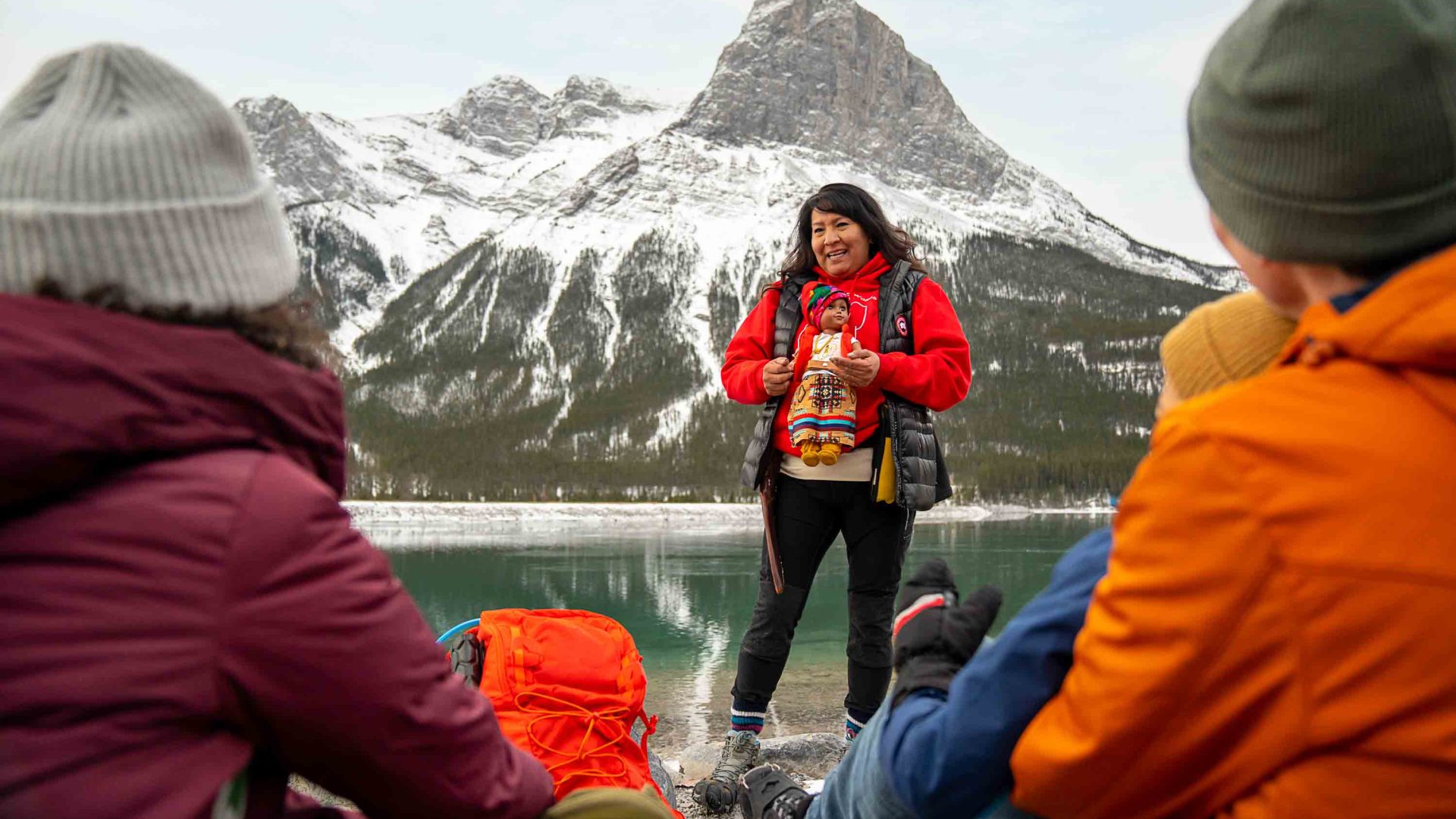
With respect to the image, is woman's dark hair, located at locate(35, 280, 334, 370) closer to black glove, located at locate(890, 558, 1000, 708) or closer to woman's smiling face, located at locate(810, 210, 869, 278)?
black glove, located at locate(890, 558, 1000, 708)

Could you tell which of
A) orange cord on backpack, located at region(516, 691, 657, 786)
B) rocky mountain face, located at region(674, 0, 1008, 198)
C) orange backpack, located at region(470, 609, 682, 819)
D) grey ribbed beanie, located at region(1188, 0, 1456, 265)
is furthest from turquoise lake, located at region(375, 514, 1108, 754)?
rocky mountain face, located at region(674, 0, 1008, 198)

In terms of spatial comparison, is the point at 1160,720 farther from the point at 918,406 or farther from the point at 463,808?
the point at 918,406

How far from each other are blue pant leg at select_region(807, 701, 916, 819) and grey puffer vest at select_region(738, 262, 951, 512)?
5.24 feet

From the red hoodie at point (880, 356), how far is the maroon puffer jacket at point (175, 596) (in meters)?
2.25

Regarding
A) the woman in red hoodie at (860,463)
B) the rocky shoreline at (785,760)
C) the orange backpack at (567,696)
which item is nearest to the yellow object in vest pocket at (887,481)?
the woman in red hoodie at (860,463)

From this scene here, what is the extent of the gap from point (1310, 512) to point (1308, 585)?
77 millimetres

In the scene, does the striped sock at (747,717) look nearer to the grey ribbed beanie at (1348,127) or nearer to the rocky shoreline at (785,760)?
the rocky shoreline at (785,760)

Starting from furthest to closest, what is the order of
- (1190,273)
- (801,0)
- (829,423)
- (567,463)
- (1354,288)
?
1. (801,0)
2. (1190,273)
3. (567,463)
4. (829,423)
5. (1354,288)

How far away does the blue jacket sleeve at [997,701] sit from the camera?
1364 millimetres

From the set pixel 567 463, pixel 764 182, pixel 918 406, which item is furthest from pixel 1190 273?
pixel 918 406

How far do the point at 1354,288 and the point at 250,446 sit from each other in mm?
1358

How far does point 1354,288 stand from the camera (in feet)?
4.22

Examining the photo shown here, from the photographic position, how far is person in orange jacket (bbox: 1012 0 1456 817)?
1.08 m

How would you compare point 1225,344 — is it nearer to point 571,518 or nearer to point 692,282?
point 571,518
